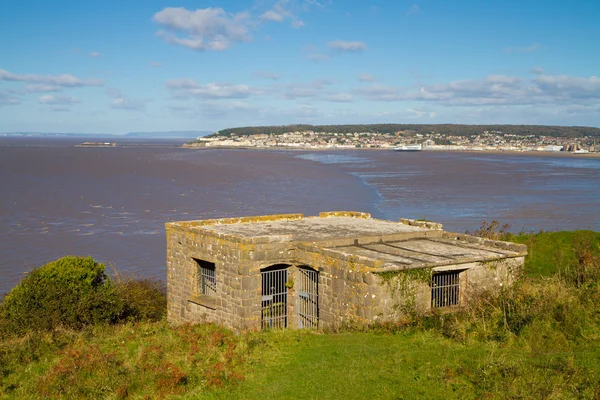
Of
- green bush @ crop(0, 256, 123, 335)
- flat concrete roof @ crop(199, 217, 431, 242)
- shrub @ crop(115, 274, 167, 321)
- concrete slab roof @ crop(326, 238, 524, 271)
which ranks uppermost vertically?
flat concrete roof @ crop(199, 217, 431, 242)

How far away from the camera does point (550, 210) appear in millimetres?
44625

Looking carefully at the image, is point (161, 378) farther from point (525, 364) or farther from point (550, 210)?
point (550, 210)

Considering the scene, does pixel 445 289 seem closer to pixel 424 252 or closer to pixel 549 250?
pixel 424 252

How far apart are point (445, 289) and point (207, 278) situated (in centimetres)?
683

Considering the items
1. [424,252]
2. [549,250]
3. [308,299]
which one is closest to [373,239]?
[424,252]

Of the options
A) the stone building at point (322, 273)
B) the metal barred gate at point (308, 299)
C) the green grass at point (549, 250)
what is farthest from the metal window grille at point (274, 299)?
the green grass at point (549, 250)

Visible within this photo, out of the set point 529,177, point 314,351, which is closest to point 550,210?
point 529,177

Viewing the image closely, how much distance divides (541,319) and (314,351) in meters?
4.63

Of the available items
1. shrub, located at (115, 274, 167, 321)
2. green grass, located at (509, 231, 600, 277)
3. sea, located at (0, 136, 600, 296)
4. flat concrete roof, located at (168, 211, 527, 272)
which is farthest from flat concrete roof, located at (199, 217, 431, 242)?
sea, located at (0, 136, 600, 296)

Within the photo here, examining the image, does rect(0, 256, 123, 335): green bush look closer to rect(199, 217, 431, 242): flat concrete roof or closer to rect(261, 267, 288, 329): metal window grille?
rect(199, 217, 431, 242): flat concrete roof

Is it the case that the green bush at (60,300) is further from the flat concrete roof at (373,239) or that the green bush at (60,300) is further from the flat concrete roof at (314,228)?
the flat concrete roof at (314,228)

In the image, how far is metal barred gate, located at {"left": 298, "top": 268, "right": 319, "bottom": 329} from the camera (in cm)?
1614

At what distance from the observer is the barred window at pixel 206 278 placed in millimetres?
18156

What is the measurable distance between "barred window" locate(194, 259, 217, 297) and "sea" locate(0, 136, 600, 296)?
775cm
